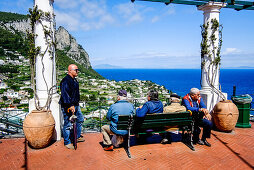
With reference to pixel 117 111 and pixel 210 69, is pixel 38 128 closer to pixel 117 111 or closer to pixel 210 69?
pixel 117 111

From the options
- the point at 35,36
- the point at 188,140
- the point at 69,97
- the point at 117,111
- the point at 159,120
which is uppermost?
the point at 35,36

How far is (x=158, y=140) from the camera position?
15.6 ft

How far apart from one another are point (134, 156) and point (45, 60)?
310cm

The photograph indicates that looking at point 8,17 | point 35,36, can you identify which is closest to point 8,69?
point 8,17

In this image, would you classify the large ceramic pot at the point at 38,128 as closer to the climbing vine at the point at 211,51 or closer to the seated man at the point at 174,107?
the seated man at the point at 174,107

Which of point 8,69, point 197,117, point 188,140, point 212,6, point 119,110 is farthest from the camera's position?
point 8,69

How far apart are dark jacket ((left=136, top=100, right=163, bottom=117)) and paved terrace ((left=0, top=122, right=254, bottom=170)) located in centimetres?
92

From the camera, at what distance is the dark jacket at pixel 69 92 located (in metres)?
4.13

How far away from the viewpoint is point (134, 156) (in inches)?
154

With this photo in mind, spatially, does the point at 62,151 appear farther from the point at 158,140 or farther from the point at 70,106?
the point at 158,140

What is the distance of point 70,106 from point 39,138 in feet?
3.14

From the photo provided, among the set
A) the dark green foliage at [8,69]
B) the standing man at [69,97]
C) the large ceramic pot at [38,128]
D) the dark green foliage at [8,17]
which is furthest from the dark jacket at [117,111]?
the dark green foliage at [8,17]

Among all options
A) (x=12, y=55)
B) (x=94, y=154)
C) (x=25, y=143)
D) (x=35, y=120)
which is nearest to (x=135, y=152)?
(x=94, y=154)

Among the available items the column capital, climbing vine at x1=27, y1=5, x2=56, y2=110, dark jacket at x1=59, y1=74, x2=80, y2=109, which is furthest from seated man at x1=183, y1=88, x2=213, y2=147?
climbing vine at x1=27, y1=5, x2=56, y2=110
